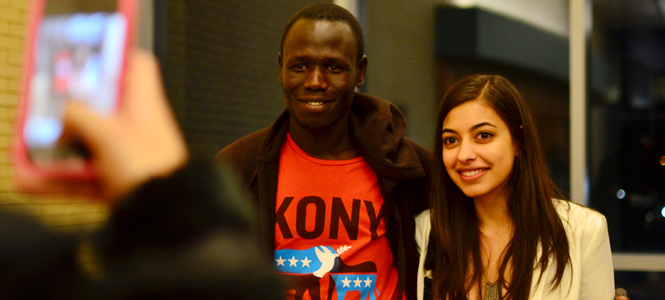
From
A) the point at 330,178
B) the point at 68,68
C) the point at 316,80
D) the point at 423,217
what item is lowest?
the point at 423,217

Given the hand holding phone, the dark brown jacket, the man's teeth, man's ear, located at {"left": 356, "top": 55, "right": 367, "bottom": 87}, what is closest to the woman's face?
the man's teeth

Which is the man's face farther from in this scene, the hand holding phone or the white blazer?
the hand holding phone

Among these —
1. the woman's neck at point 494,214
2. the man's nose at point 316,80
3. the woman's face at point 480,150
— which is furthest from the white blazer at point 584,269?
the man's nose at point 316,80

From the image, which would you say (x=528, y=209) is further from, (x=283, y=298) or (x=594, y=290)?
(x=283, y=298)

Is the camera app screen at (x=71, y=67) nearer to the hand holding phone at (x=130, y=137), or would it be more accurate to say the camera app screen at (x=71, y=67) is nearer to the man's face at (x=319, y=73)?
the hand holding phone at (x=130, y=137)

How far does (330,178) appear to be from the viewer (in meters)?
1.71

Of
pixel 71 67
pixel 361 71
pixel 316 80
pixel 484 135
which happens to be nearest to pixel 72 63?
pixel 71 67

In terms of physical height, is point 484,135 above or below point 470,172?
above

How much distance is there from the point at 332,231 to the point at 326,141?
0.30 metres

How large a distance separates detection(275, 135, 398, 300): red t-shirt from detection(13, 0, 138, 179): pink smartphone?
131cm

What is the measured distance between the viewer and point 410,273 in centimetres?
174

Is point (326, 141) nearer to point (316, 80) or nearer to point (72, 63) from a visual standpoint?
point (316, 80)

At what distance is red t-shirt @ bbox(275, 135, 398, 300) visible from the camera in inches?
62.9

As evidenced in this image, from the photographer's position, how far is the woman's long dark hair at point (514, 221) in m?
1.57
